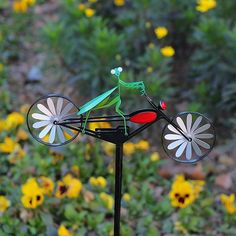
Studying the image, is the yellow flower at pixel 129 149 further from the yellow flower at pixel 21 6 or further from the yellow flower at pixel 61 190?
the yellow flower at pixel 21 6

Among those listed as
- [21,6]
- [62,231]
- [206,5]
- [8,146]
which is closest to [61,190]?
[62,231]

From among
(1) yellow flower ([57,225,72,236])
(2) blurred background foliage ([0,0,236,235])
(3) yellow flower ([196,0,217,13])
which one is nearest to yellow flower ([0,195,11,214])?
(2) blurred background foliage ([0,0,236,235])

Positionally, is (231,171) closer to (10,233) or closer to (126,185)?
(126,185)

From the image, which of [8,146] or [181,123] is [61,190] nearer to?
[8,146]

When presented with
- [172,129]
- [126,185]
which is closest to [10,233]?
[126,185]

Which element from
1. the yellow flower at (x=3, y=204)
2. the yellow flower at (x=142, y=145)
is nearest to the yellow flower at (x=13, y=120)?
the yellow flower at (x=3, y=204)
